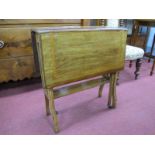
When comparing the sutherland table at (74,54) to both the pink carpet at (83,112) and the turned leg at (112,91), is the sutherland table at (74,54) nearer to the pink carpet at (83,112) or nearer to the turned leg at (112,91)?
the turned leg at (112,91)

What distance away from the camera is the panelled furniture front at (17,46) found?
5.89 feet

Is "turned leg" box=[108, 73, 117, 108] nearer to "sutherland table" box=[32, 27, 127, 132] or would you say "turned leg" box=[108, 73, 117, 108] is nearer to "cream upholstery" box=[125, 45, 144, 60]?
"sutherland table" box=[32, 27, 127, 132]

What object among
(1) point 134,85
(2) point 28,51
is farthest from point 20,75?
(1) point 134,85

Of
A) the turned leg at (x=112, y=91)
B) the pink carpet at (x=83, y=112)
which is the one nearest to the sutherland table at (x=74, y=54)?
the turned leg at (x=112, y=91)

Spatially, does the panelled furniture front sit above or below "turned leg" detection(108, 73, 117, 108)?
above

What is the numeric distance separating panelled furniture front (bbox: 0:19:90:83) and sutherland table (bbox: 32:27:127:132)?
2.17 ft

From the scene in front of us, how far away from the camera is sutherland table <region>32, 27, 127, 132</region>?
1.16m

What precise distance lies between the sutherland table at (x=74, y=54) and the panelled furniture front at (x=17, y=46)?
66cm

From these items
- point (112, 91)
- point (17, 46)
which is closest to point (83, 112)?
point (112, 91)

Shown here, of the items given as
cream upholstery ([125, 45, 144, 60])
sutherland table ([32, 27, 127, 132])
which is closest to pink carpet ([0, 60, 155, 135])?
sutherland table ([32, 27, 127, 132])

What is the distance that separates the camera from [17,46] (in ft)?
Result: 6.21

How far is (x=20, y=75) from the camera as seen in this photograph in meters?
2.02
